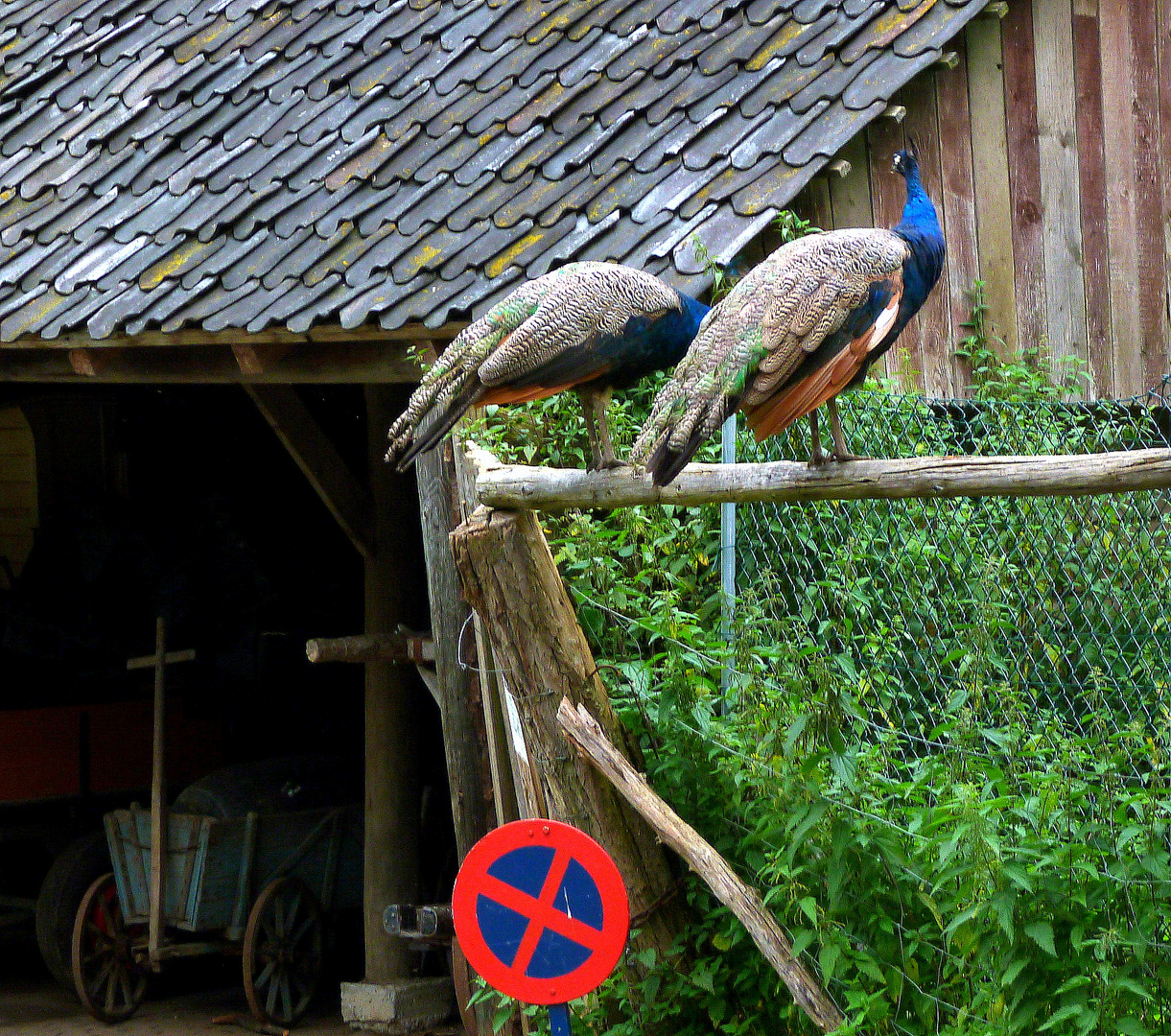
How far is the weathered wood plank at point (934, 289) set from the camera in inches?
→ 232

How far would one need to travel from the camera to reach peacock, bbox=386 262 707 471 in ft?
11.5

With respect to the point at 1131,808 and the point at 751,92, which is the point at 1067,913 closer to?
the point at 1131,808

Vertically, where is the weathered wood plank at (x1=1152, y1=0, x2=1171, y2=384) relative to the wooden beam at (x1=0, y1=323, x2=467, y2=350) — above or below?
above

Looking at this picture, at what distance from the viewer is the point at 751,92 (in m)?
5.76

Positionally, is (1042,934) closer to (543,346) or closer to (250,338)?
(543,346)

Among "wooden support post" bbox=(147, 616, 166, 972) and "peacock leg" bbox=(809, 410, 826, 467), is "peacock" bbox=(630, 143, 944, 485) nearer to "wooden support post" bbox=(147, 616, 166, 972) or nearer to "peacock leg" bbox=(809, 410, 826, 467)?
"peacock leg" bbox=(809, 410, 826, 467)

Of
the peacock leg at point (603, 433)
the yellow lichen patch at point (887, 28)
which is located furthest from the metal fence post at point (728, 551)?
the yellow lichen patch at point (887, 28)

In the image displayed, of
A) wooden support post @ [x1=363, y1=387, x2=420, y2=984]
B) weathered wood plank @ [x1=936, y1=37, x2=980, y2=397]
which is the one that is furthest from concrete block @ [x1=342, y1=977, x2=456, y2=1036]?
weathered wood plank @ [x1=936, y1=37, x2=980, y2=397]

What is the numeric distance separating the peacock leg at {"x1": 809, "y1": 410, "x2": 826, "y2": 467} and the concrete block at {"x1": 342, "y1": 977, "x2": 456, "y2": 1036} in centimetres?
407

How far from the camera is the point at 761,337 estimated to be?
310 cm

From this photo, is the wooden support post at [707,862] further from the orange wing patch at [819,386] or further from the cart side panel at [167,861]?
the cart side panel at [167,861]

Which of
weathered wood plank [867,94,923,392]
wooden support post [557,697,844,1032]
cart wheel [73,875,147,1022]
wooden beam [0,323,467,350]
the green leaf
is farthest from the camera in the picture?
cart wheel [73,875,147,1022]

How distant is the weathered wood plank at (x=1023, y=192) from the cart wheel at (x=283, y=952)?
4279mm

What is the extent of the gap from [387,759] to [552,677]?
A: 2.96 meters
